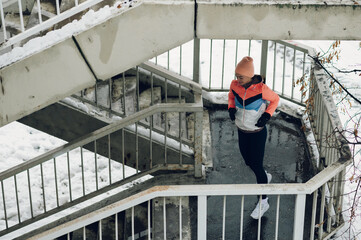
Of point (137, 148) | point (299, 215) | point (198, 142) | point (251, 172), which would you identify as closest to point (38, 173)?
point (137, 148)

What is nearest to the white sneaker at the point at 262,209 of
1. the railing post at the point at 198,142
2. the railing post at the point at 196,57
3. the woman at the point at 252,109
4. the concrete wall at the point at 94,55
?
the woman at the point at 252,109

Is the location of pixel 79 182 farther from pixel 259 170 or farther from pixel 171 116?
pixel 259 170

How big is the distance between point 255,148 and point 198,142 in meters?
0.79

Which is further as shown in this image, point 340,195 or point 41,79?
Result: point 340,195

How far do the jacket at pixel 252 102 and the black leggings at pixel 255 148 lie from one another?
0.08m

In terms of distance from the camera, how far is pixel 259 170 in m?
7.08

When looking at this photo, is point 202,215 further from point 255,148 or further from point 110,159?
point 110,159

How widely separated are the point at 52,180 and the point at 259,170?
366 cm

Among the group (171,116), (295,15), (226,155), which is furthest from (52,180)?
(295,15)

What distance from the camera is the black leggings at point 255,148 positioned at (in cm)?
696

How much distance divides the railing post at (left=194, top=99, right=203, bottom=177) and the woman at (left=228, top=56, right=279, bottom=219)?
0.53m

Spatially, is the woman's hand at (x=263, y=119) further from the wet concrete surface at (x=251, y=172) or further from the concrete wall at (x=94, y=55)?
the concrete wall at (x=94, y=55)

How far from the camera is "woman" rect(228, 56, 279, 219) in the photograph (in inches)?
264

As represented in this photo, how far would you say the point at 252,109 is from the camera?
682cm
